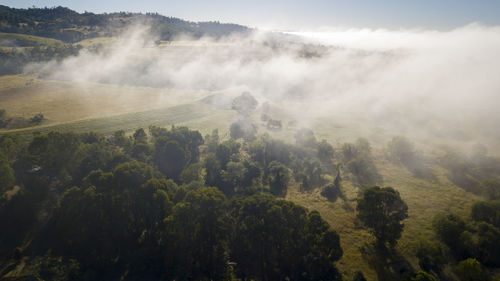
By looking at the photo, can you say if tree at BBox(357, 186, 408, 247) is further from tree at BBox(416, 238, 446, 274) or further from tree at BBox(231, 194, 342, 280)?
tree at BBox(231, 194, 342, 280)

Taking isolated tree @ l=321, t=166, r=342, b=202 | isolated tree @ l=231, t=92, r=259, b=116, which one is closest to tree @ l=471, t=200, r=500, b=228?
isolated tree @ l=321, t=166, r=342, b=202

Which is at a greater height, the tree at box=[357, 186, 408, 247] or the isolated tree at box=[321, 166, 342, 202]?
the tree at box=[357, 186, 408, 247]

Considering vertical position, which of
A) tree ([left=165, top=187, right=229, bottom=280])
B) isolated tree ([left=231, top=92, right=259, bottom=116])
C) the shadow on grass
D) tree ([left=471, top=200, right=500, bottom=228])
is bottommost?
the shadow on grass

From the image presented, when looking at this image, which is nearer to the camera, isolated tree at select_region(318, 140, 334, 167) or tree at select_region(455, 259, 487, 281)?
tree at select_region(455, 259, 487, 281)

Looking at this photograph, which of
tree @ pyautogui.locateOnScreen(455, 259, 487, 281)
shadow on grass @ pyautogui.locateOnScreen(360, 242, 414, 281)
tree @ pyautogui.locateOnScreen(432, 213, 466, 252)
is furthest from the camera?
tree @ pyautogui.locateOnScreen(432, 213, 466, 252)

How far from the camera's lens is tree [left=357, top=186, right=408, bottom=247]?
5255 centimetres

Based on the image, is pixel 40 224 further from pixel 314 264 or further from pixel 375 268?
pixel 375 268

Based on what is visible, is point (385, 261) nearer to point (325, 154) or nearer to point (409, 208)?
point (409, 208)

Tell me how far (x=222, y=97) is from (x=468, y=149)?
143115mm

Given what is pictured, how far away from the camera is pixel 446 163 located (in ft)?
303

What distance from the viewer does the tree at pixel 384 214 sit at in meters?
52.6

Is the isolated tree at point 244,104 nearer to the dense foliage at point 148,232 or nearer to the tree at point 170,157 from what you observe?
the tree at point 170,157

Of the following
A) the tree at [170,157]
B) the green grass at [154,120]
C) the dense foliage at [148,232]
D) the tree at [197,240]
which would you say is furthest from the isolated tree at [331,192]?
the green grass at [154,120]

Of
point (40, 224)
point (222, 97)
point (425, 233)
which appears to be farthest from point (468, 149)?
point (40, 224)
